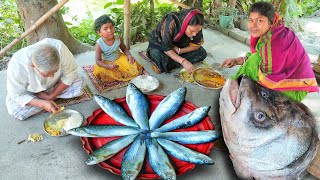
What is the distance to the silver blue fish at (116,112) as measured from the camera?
2.71 meters

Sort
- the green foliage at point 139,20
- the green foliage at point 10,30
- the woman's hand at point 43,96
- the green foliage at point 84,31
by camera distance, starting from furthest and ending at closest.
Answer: the green foliage at point 84,31 < the green foliage at point 139,20 < the green foliage at point 10,30 < the woman's hand at point 43,96

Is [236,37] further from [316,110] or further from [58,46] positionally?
[58,46]

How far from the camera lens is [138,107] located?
2.80 m

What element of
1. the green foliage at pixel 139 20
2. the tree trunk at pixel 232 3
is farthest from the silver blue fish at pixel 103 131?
the tree trunk at pixel 232 3

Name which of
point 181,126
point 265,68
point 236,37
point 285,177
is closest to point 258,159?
point 285,177

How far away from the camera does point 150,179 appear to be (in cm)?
218

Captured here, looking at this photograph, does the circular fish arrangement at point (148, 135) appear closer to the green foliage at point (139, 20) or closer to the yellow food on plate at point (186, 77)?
the yellow food on plate at point (186, 77)

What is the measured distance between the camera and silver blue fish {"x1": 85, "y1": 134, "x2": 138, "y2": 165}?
2258mm

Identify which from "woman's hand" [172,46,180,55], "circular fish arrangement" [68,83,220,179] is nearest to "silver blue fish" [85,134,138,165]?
"circular fish arrangement" [68,83,220,179]

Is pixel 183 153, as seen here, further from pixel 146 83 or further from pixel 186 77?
pixel 186 77

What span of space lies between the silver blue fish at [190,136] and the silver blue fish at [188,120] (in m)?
0.08

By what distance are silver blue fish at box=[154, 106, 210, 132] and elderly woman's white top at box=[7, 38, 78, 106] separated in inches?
49.1

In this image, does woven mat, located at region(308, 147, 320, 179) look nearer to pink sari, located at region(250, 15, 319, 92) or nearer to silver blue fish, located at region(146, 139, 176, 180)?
pink sari, located at region(250, 15, 319, 92)

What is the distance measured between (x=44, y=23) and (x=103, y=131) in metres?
2.24
